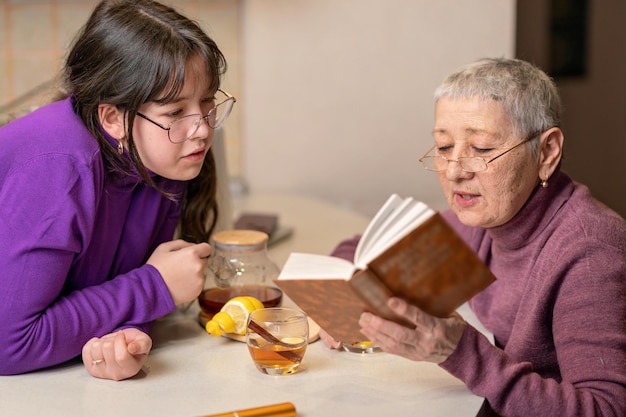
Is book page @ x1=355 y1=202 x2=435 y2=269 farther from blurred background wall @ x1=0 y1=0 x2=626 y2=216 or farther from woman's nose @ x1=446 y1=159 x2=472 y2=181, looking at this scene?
blurred background wall @ x1=0 y1=0 x2=626 y2=216

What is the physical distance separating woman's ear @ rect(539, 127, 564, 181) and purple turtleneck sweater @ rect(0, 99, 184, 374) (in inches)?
26.4

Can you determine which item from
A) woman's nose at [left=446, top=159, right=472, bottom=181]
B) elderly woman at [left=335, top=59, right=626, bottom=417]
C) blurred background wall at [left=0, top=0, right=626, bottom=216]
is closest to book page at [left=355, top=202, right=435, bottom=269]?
elderly woman at [left=335, top=59, right=626, bottom=417]

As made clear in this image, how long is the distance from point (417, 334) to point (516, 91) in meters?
0.49

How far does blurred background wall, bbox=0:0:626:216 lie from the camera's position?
2.80m

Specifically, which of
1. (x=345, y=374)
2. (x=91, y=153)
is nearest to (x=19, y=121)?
(x=91, y=153)

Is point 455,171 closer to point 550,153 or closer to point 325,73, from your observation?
point 550,153

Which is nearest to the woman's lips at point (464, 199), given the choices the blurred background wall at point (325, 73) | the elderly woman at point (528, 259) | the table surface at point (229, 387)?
the elderly woman at point (528, 259)

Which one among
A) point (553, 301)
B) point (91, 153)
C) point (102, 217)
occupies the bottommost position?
point (553, 301)

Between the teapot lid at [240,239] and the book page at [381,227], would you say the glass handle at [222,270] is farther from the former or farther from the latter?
the book page at [381,227]

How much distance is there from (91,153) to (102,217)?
125 millimetres

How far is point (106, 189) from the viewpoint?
140 centimetres

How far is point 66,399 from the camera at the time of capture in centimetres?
124

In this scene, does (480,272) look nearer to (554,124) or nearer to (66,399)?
(554,124)

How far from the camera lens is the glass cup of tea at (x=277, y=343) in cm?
131
